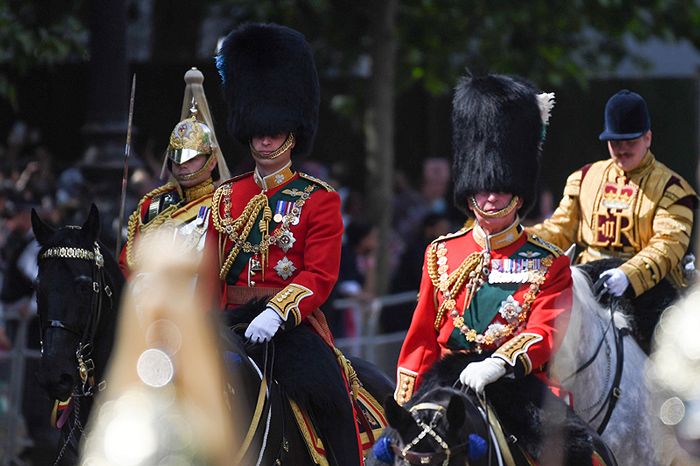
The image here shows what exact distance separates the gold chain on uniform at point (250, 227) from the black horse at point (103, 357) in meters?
0.30

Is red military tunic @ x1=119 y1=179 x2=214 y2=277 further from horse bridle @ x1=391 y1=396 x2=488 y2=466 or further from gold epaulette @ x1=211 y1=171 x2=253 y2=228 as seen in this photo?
horse bridle @ x1=391 y1=396 x2=488 y2=466

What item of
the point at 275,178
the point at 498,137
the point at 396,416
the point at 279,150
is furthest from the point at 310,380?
the point at 396,416

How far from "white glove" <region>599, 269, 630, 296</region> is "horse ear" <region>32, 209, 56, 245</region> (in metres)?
2.81

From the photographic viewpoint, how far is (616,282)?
311 inches

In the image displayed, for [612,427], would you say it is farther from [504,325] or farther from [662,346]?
[504,325]

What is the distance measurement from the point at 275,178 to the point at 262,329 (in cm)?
90

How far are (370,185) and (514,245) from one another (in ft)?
29.6

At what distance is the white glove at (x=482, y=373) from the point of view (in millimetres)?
5797

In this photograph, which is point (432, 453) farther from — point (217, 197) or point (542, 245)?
point (217, 197)

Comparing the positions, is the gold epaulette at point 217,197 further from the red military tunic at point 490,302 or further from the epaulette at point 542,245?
the epaulette at point 542,245

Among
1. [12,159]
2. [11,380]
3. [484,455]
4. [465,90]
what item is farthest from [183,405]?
[12,159]

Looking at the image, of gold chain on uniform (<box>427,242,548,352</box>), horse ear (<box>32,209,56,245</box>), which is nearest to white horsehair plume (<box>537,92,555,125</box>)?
gold chain on uniform (<box>427,242,548,352</box>)

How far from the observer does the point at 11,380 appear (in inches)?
464

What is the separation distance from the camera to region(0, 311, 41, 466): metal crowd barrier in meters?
11.7
